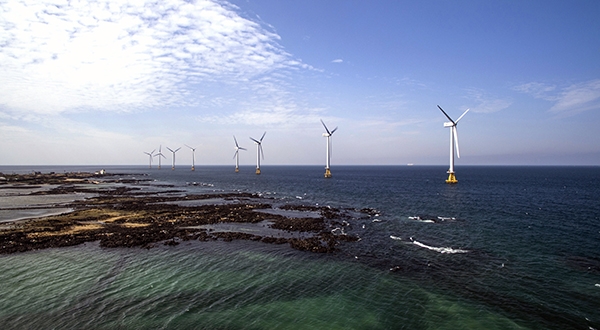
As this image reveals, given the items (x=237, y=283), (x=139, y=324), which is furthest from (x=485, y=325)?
(x=139, y=324)

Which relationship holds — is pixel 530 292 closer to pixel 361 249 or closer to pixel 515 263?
pixel 515 263

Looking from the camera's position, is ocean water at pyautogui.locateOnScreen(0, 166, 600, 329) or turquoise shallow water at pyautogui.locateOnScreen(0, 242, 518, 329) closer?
turquoise shallow water at pyautogui.locateOnScreen(0, 242, 518, 329)

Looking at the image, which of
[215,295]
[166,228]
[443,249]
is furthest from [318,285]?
[166,228]

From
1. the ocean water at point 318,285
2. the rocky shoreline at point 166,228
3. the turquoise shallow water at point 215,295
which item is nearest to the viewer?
the turquoise shallow water at point 215,295

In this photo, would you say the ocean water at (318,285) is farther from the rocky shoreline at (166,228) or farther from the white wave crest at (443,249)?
the rocky shoreline at (166,228)

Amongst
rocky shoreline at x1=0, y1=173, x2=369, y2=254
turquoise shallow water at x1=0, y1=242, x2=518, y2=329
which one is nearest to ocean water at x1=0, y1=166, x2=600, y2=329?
turquoise shallow water at x1=0, y1=242, x2=518, y2=329

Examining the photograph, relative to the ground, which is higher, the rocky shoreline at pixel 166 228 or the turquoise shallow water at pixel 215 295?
the rocky shoreline at pixel 166 228

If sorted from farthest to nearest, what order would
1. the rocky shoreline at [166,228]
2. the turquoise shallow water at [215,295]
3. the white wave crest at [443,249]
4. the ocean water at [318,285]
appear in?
the rocky shoreline at [166,228] → the white wave crest at [443,249] → the ocean water at [318,285] → the turquoise shallow water at [215,295]

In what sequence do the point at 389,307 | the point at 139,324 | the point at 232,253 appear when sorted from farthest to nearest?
the point at 232,253, the point at 389,307, the point at 139,324

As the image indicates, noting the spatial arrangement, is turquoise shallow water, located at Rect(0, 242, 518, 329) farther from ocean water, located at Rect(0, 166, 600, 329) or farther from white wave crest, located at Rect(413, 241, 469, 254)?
white wave crest, located at Rect(413, 241, 469, 254)

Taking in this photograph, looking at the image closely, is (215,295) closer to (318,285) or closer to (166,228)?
(318,285)

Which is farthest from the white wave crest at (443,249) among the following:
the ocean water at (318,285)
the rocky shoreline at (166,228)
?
the rocky shoreline at (166,228)
